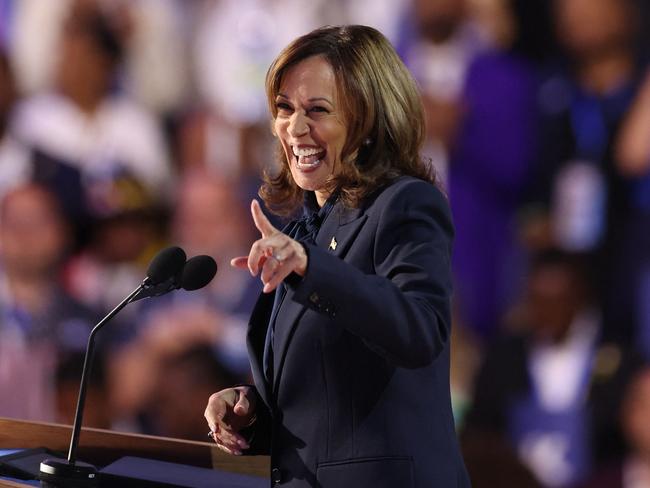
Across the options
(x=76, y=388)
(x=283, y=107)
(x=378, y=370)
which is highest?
(x=76, y=388)

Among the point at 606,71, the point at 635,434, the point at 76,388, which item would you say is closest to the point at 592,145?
the point at 606,71

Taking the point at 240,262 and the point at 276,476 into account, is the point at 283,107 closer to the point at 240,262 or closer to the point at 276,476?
the point at 240,262

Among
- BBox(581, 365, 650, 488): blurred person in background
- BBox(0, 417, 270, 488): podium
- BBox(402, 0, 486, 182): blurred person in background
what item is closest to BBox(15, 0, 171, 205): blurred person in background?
BBox(402, 0, 486, 182): blurred person in background

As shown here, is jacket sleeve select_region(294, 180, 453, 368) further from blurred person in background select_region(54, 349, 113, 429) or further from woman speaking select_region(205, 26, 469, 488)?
blurred person in background select_region(54, 349, 113, 429)

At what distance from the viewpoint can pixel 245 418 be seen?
5.54 ft

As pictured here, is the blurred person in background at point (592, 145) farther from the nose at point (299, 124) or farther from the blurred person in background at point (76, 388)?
the blurred person in background at point (76, 388)

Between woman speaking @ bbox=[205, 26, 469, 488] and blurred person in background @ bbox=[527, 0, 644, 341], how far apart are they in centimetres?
187

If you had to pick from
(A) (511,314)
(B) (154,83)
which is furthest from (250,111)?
(A) (511,314)

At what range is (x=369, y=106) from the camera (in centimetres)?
152

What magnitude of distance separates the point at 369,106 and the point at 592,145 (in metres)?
2.01

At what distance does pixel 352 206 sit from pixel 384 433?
361 millimetres

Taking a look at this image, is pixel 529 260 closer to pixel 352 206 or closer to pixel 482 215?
pixel 482 215

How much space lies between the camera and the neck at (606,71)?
3.29m

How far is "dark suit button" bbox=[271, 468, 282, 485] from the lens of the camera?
1.50m
